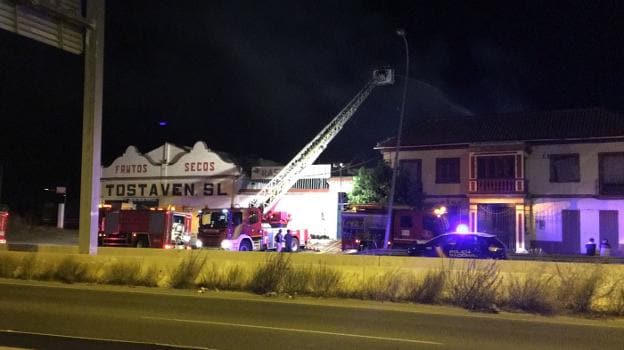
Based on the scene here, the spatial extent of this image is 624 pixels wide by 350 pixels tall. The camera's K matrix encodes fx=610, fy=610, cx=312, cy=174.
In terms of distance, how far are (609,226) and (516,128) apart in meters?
7.87

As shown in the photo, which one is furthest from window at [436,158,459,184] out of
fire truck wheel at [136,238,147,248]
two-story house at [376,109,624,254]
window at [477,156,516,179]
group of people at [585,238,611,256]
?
fire truck wheel at [136,238,147,248]

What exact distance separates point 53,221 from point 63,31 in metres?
32.7

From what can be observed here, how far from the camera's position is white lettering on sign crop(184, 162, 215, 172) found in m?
43.8

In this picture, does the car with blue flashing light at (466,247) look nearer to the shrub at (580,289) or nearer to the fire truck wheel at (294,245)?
the shrub at (580,289)

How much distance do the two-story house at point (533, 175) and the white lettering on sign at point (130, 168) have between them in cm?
1995

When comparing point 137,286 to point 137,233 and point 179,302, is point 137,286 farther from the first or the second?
point 137,233

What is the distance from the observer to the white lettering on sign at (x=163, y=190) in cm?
4341

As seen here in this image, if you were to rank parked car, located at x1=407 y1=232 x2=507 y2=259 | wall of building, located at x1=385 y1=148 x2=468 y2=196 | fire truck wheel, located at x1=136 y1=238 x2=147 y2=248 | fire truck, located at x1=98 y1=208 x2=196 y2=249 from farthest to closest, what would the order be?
wall of building, located at x1=385 y1=148 x2=468 y2=196 < fire truck wheel, located at x1=136 y1=238 x2=147 y2=248 < fire truck, located at x1=98 y1=208 x2=196 y2=249 < parked car, located at x1=407 y1=232 x2=507 y2=259

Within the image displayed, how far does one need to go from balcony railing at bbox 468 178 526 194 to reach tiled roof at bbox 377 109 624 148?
98.9 inches

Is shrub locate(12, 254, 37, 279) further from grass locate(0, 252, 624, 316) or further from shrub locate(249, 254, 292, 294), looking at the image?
shrub locate(249, 254, 292, 294)

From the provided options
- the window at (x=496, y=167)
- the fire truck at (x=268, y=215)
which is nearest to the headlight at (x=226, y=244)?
the fire truck at (x=268, y=215)

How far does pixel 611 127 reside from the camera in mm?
34375

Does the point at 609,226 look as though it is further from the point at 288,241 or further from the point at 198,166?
the point at 198,166

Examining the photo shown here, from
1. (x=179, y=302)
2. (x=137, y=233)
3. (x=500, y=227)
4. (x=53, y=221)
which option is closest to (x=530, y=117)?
(x=500, y=227)
